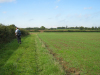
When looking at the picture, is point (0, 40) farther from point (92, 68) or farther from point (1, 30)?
point (92, 68)

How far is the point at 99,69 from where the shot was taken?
16.0 feet

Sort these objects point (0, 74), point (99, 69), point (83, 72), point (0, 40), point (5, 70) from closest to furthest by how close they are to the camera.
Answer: point (0, 74), point (5, 70), point (83, 72), point (99, 69), point (0, 40)

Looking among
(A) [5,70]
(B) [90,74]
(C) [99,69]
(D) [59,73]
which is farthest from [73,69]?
(A) [5,70]

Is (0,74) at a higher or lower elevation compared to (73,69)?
higher

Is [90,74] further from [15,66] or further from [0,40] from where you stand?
[0,40]

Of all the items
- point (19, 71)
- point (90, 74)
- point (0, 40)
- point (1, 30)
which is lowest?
point (90, 74)

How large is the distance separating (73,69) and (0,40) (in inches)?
354

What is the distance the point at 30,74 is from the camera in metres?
4.00

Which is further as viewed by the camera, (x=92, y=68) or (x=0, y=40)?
(x=0, y=40)

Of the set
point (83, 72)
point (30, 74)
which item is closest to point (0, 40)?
point (30, 74)

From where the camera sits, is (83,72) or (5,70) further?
(83,72)

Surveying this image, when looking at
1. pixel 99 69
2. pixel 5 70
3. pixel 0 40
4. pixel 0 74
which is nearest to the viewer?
pixel 0 74

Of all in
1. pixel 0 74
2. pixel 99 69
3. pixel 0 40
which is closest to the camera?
pixel 0 74

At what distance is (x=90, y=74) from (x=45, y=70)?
2.41m
